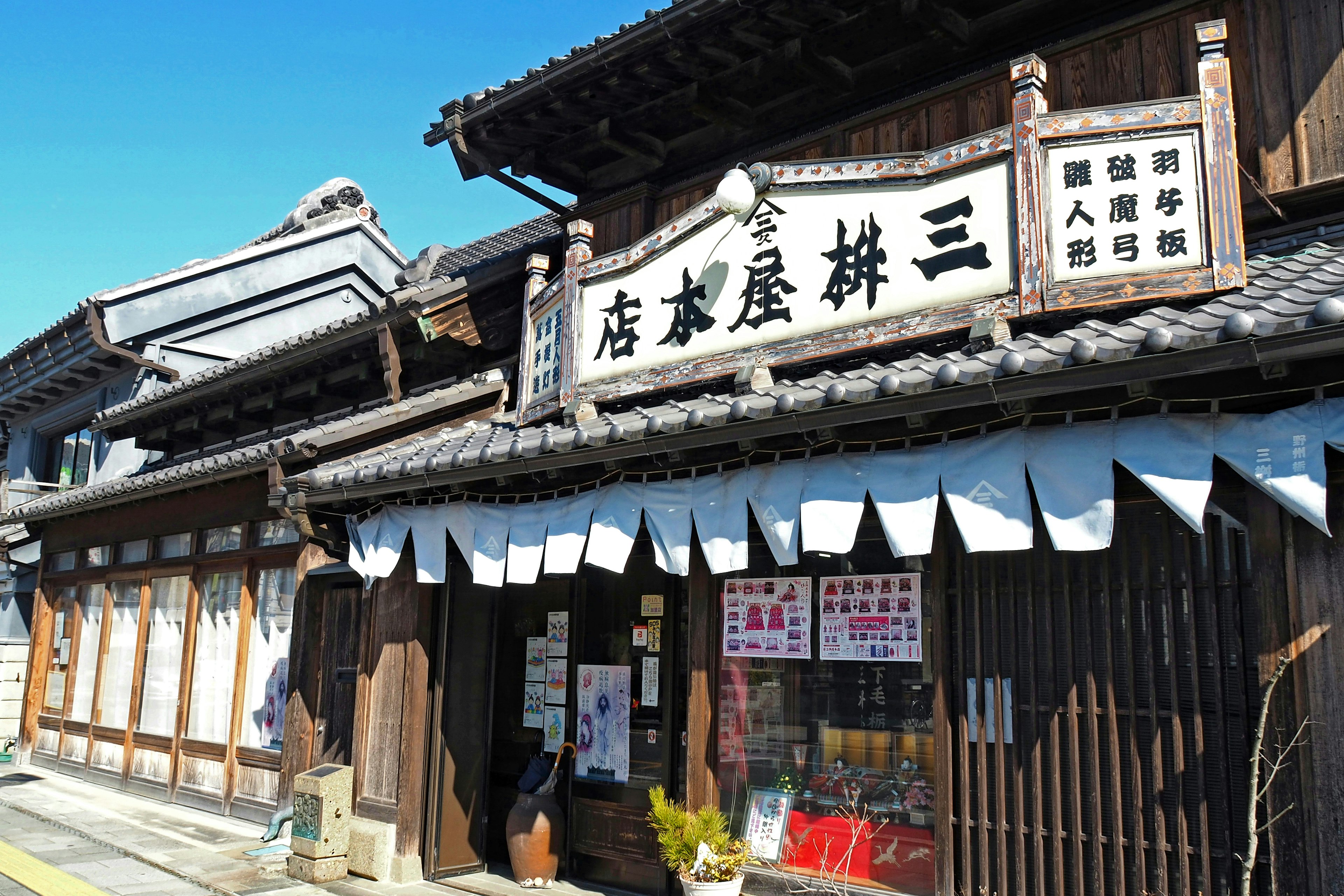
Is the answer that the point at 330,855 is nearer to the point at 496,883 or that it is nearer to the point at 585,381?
the point at 496,883

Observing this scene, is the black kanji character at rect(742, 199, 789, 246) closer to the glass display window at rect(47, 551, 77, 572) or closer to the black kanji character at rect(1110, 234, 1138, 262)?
the black kanji character at rect(1110, 234, 1138, 262)

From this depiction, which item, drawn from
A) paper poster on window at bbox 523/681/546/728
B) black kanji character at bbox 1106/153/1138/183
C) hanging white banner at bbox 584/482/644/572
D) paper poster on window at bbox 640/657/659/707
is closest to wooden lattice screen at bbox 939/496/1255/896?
black kanji character at bbox 1106/153/1138/183

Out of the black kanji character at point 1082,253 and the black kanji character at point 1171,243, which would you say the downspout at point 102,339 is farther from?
the black kanji character at point 1171,243

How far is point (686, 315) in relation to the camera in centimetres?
871

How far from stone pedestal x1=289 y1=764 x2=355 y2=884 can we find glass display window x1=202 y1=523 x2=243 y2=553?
191 inches

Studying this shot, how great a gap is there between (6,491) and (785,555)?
17.5 m

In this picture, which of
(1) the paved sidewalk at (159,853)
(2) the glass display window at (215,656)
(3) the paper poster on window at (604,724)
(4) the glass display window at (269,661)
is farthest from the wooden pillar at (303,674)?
(3) the paper poster on window at (604,724)

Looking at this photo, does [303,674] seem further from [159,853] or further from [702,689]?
[702,689]

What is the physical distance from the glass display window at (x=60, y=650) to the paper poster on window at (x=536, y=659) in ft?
37.8

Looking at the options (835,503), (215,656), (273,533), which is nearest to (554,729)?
(835,503)

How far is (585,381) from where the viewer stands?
9.44 metres

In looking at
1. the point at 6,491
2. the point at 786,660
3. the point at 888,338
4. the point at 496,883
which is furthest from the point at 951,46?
the point at 6,491

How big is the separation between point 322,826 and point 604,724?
296cm

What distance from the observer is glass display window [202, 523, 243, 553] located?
543 inches
